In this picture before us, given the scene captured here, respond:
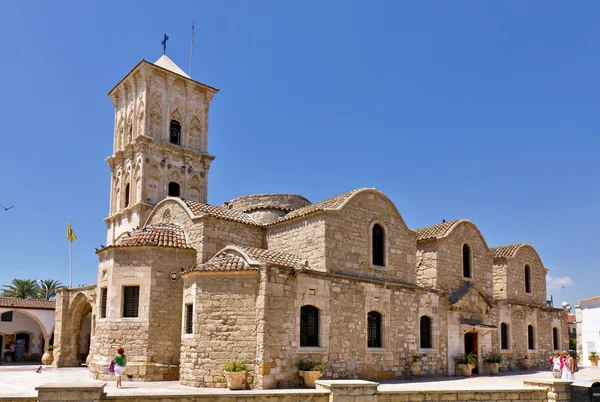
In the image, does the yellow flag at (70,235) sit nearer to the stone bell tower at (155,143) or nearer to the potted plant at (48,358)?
the stone bell tower at (155,143)

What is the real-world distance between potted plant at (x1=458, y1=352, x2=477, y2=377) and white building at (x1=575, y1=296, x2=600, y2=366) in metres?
15.3

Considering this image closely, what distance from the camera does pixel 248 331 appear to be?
15.5m

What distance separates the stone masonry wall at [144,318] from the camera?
16.9m

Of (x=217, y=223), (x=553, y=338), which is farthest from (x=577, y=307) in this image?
(x=217, y=223)

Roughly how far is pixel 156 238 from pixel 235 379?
5.66m

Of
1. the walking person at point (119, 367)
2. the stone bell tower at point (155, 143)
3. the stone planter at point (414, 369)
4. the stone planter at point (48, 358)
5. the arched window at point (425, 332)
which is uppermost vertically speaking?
the stone bell tower at point (155, 143)

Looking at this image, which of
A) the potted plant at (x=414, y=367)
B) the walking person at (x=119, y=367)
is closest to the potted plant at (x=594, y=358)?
the potted plant at (x=414, y=367)

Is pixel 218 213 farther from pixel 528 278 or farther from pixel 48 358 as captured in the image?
pixel 528 278

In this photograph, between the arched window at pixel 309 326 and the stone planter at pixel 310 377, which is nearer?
the stone planter at pixel 310 377

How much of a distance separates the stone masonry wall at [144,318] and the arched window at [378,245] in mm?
6701

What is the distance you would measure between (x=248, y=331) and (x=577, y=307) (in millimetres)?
27266

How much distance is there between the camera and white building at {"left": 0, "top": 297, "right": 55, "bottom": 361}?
96.6 feet

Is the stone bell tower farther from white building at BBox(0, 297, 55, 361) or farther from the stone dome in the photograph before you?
the stone dome

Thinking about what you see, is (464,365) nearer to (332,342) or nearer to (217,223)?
(332,342)
